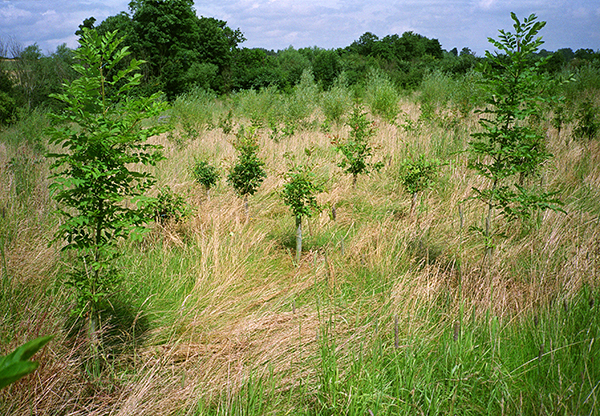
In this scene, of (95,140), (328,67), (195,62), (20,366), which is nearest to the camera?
(20,366)

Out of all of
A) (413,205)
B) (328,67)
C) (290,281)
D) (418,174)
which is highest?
(328,67)

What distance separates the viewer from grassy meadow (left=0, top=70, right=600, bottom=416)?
2.03m

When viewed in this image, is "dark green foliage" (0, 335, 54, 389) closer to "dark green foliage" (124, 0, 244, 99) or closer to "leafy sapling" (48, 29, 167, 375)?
"leafy sapling" (48, 29, 167, 375)

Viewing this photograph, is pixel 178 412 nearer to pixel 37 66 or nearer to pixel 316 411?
pixel 316 411

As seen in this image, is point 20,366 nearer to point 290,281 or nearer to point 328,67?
point 290,281

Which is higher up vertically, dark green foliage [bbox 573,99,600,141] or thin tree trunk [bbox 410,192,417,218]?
dark green foliage [bbox 573,99,600,141]

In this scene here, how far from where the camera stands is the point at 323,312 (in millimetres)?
2803

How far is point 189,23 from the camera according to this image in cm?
2392

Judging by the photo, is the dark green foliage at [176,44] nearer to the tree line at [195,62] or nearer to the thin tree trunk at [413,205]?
the tree line at [195,62]

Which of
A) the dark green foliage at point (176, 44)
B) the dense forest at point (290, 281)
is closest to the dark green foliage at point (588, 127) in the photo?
the dense forest at point (290, 281)

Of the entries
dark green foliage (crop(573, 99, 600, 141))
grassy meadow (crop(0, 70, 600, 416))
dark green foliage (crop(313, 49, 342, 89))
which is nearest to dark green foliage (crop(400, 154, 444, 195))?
grassy meadow (crop(0, 70, 600, 416))

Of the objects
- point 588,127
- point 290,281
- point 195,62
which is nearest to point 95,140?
point 290,281

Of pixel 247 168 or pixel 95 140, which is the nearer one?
pixel 95 140

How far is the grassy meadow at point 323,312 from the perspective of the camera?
2.03 meters
